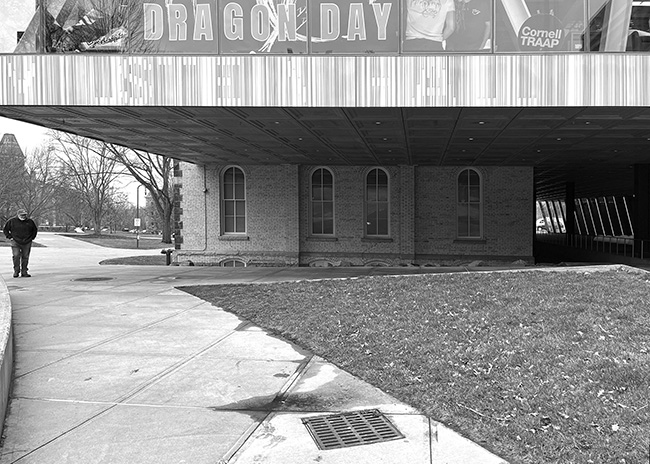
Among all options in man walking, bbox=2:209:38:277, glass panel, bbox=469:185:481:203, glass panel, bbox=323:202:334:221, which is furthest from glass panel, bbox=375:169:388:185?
man walking, bbox=2:209:38:277

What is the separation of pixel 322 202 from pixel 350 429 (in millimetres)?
18740

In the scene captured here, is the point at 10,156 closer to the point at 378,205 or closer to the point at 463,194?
the point at 378,205

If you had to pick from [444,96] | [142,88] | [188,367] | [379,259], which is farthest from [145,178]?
[188,367]

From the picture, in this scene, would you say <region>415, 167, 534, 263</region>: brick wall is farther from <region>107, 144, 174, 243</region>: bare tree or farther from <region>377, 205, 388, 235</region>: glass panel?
<region>107, 144, 174, 243</region>: bare tree

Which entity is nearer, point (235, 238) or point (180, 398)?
point (180, 398)

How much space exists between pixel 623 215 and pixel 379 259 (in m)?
31.7

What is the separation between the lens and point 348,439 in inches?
176

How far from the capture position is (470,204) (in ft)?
75.3

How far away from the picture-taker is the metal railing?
81.3 ft

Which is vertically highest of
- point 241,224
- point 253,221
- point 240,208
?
point 240,208

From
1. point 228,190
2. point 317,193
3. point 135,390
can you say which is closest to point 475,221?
point 317,193

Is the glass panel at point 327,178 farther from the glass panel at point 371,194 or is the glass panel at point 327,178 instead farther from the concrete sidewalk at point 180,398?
the concrete sidewalk at point 180,398

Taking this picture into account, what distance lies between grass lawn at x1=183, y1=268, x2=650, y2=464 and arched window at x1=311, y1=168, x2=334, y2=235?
1125 centimetres

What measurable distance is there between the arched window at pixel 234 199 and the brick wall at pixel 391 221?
37cm
